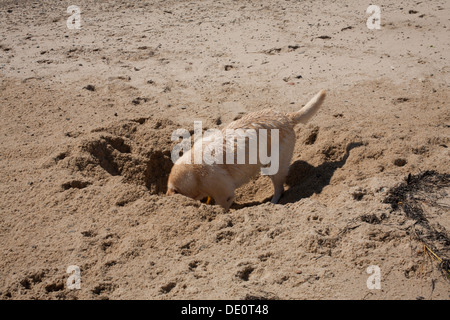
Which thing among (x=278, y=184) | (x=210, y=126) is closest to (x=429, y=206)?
(x=278, y=184)

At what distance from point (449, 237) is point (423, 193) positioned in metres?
0.78

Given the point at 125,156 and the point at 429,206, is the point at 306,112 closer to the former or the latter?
the point at 429,206

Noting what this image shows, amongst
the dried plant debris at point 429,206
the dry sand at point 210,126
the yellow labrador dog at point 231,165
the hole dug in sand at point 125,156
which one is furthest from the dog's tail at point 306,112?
the hole dug in sand at point 125,156

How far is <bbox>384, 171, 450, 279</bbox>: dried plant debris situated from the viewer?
4200 millimetres

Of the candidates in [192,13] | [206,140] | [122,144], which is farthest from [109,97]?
[192,13]

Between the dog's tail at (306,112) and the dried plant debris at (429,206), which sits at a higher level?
the dog's tail at (306,112)

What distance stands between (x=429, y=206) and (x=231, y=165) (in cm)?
251

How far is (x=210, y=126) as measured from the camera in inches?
294

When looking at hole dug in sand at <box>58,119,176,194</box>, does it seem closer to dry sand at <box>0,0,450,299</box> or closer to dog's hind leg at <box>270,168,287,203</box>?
dry sand at <box>0,0,450,299</box>

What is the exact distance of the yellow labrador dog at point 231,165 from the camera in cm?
590

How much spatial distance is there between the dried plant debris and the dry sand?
0.37 ft

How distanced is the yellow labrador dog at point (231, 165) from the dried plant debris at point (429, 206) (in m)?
1.66

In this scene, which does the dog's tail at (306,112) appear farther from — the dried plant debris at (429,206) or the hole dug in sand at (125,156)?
the hole dug in sand at (125,156)

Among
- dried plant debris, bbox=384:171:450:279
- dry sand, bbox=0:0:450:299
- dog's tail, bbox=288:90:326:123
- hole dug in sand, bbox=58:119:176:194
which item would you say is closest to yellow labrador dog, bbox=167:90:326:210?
dog's tail, bbox=288:90:326:123
